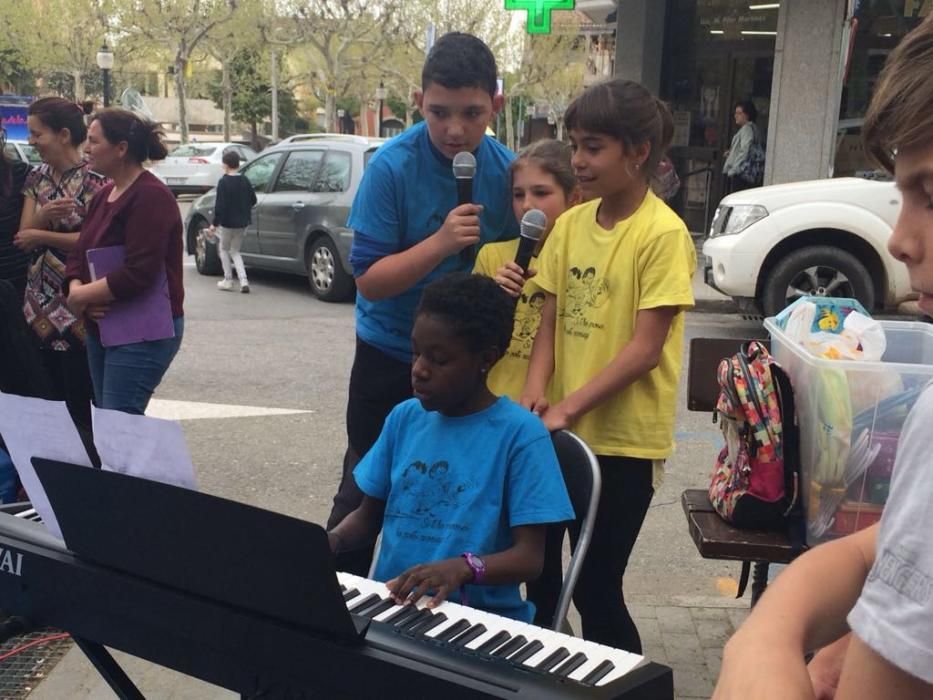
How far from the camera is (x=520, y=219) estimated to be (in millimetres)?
2857

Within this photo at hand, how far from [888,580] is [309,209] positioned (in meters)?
10.3

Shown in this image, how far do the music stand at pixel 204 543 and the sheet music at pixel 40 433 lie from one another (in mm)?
70

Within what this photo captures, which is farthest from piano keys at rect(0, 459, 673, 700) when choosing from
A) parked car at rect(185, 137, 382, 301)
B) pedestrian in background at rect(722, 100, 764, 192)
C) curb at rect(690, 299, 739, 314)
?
pedestrian in background at rect(722, 100, 764, 192)

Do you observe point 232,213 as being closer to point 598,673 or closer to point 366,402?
point 366,402

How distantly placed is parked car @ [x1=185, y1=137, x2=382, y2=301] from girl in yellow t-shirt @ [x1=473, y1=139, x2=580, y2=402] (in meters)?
7.32

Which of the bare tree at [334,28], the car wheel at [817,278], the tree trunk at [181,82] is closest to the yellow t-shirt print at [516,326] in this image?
the car wheel at [817,278]

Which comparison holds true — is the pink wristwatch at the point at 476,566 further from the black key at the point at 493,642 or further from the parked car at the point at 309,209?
the parked car at the point at 309,209

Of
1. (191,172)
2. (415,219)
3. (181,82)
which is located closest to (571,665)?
(415,219)

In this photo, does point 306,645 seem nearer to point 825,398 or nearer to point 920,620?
point 920,620

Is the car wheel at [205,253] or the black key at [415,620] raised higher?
the black key at [415,620]

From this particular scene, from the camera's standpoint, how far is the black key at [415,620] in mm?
1678

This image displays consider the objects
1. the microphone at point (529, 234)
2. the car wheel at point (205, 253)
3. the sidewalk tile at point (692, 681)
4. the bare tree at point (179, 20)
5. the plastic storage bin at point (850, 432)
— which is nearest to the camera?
the plastic storage bin at point (850, 432)

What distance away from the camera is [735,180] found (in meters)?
14.1

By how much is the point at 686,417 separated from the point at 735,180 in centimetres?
843
